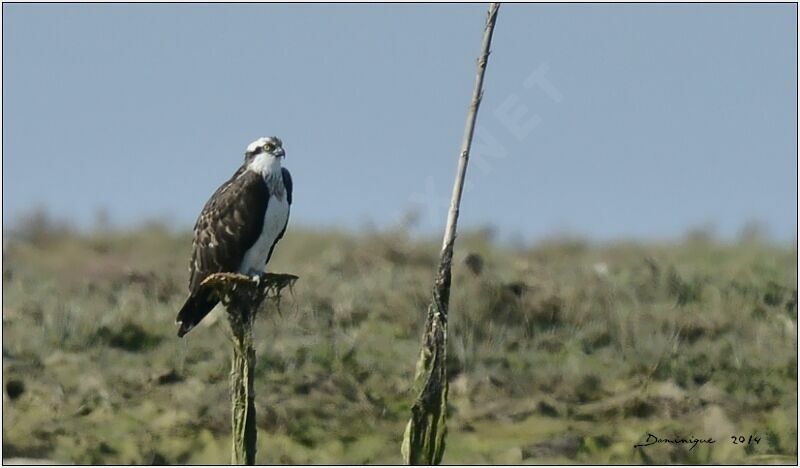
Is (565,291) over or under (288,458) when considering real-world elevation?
over

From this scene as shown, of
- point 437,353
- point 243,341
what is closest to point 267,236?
point 243,341

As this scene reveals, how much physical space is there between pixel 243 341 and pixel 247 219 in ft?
5.15

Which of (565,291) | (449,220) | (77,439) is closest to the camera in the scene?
(449,220)

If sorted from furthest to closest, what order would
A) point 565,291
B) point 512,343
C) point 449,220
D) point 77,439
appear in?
point 565,291 → point 512,343 → point 77,439 → point 449,220

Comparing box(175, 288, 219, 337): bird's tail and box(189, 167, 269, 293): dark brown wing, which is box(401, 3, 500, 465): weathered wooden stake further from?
box(189, 167, 269, 293): dark brown wing

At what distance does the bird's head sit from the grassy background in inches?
126

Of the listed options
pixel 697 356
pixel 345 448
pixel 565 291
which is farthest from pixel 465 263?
pixel 345 448

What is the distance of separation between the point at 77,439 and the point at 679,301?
25.1 ft

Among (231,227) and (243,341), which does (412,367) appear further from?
(243,341)

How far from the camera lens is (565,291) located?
63.6ft

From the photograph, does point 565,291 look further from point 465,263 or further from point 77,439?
point 77,439

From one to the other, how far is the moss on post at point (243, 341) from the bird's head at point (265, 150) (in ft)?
4.28

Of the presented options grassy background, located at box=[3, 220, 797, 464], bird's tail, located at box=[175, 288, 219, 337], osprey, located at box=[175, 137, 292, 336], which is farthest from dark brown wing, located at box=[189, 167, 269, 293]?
grassy background, located at box=[3, 220, 797, 464]

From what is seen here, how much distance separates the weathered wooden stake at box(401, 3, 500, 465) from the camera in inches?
413
